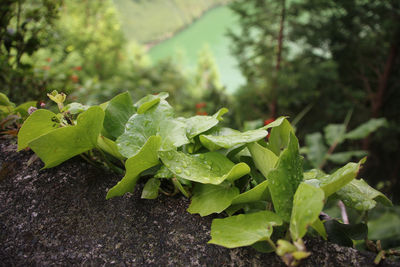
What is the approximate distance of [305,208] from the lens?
40 centimetres

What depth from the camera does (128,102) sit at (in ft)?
2.18

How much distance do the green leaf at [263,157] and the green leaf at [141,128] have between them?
0.66 feet

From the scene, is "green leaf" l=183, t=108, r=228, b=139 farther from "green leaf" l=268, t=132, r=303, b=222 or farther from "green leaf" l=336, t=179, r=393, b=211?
"green leaf" l=336, t=179, r=393, b=211

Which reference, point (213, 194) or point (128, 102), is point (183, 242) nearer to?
point (213, 194)

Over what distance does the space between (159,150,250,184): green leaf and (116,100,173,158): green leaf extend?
8cm

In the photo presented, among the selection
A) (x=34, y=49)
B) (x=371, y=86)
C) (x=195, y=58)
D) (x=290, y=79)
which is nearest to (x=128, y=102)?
(x=34, y=49)

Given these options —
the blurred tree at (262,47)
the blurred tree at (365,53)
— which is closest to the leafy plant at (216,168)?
the blurred tree at (262,47)

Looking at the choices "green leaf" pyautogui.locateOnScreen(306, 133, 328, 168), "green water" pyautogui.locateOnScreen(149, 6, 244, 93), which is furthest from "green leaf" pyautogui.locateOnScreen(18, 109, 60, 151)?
"green water" pyautogui.locateOnScreen(149, 6, 244, 93)

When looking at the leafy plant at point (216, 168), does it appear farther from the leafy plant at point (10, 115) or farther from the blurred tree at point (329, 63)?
the blurred tree at point (329, 63)

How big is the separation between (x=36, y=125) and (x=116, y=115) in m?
0.17

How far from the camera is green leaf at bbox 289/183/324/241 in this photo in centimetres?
39

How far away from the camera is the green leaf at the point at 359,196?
48cm

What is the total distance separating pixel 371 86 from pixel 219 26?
22.4 meters

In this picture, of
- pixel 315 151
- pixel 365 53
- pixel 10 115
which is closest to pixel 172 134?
pixel 10 115
